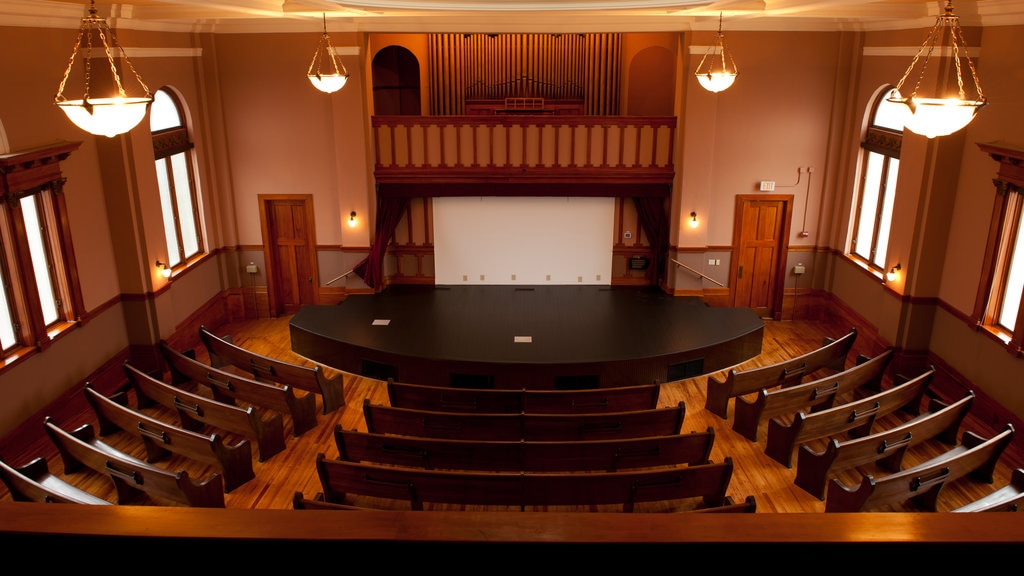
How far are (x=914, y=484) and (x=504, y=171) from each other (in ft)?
26.5

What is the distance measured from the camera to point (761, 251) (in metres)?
13.1

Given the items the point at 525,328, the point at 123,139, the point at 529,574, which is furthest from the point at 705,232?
the point at 529,574

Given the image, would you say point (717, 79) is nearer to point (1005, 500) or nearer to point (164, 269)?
point (1005, 500)

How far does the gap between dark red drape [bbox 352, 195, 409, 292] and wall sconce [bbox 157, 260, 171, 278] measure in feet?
10.1

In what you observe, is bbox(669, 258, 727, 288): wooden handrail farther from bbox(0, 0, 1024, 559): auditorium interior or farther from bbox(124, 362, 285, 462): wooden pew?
bbox(124, 362, 285, 462): wooden pew

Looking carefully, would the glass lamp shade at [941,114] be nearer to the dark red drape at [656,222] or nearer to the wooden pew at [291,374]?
the dark red drape at [656,222]

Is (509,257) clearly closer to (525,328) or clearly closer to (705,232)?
(525,328)

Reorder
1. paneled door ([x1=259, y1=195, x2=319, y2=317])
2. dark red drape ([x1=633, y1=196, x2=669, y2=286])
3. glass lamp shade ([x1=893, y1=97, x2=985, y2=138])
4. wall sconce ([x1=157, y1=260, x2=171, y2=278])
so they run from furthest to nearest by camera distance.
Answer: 1. dark red drape ([x1=633, y1=196, x2=669, y2=286])
2. paneled door ([x1=259, y1=195, x2=319, y2=317])
3. wall sconce ([x1=157, y1=260, x2=171, y2=278])
4. glass lamp shade ([x1=893, y1=97, x2=985, y2=138])

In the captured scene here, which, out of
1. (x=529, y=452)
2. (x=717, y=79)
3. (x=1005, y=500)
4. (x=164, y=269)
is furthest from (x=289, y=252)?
(x=1005, y=500)

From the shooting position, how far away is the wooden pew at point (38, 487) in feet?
20.0

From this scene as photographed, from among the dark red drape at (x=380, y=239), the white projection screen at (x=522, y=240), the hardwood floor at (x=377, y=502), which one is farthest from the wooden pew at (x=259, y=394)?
the white projection screen at (x=522, y=240)

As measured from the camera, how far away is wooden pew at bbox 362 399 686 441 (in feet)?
25.5

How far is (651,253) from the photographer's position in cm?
1359

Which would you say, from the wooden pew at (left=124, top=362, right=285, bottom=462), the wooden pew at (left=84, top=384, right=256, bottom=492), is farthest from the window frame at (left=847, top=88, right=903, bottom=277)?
the wooden pew at (left=84, top=384, right=256, bottom=492)
